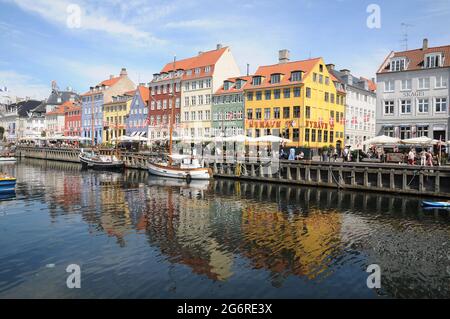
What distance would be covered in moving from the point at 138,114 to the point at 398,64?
58.4 metres

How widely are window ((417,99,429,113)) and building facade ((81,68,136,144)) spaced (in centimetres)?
7769

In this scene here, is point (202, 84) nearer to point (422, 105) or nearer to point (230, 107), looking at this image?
point (230, 107)

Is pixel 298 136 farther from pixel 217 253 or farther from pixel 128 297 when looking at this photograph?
pixel 128 297

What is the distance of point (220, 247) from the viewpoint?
1881 centimetres

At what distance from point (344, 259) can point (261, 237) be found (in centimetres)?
471

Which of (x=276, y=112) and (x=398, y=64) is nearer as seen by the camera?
(x=398, y=64)

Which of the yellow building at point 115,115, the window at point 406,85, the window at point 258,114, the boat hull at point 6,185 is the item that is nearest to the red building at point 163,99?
the yellow building at point 115,115

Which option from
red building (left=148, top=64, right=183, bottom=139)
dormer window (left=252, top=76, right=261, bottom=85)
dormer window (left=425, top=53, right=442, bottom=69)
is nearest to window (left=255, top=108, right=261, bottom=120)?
dormer window (left=252, top=76, right=261, bottom=85)

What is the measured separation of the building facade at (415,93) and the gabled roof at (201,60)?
32.8 meters

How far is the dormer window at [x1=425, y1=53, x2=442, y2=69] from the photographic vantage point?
5291 cm

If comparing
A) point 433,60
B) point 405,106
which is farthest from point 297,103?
point 433,60

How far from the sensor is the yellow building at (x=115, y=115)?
99938mm

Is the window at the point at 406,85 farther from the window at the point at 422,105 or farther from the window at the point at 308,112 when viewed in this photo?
the window at the point at 308,112

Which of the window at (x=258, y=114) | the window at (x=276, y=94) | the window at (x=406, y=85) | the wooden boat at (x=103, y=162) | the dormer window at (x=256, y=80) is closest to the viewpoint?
the window at (x=406, y=85)
